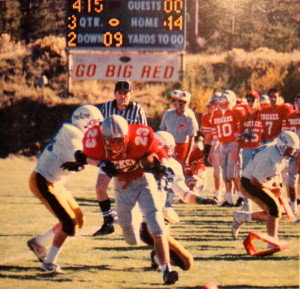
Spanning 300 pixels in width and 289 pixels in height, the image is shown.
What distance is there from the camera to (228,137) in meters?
7.82

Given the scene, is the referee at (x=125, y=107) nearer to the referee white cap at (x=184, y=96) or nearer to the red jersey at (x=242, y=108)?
the referee white cap at (x=184, y=96)

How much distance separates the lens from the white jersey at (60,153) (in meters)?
4.48

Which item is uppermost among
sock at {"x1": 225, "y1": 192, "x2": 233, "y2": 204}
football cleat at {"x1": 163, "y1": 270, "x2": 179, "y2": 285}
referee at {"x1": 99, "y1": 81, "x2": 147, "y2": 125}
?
referee at {"x1": 99, "y1": 81, "x2": 147, "y2": 125}

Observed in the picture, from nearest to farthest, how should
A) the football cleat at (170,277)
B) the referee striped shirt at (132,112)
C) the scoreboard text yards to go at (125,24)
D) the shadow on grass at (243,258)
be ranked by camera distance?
the football cleat at (170,277)
the shadow on grass at (243,258)
the referee striped shirt at (132,112)
the scoreboard text yards to go at (125,24)

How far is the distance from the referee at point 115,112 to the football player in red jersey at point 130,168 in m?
0.67

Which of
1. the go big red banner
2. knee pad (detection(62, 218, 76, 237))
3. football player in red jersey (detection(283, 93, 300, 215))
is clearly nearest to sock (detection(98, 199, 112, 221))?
knee pad (detection(62, 218, 76, 237))

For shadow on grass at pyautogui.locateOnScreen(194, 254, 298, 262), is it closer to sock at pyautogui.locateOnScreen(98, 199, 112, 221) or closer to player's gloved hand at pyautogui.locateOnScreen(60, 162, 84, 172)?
sock at pyautogui.locateOnScreen(98, 199, 112, 221)

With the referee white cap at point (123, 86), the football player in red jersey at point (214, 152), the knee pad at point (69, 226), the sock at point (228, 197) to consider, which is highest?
the referee white cap at point (123, 86)

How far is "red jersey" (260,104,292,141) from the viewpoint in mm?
7508

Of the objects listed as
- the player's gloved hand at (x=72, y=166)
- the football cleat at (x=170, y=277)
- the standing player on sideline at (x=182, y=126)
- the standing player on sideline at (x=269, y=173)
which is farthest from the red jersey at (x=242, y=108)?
the football cleat at (x=170, y=277)

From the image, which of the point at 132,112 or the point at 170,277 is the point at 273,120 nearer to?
the point at 132,112

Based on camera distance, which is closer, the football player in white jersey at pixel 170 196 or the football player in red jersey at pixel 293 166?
the football player in white jersey at pixel 170 196

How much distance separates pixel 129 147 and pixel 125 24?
15.2 ft

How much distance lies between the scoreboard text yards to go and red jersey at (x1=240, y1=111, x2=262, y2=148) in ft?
3.85
